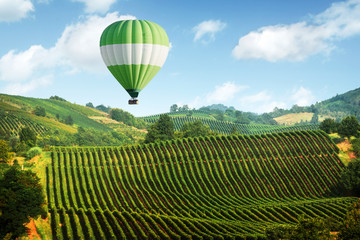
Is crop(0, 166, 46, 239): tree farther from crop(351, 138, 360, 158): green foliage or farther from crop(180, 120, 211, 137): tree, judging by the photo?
crop(180, 120, 211, 137): tree

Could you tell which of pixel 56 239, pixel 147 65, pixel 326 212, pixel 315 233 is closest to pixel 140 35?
pixel 147 65

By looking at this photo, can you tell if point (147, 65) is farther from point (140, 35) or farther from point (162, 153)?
point (162, 153)

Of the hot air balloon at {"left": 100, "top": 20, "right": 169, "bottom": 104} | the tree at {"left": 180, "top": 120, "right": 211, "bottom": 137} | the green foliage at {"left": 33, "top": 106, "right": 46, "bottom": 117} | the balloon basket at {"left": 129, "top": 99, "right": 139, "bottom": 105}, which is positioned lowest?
the tree at {"left": 180, "top": 120, "right": 211, "bottom": 137}

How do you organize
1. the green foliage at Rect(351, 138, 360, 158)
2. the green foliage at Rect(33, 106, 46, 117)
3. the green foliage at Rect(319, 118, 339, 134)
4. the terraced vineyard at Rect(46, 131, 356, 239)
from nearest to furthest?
1. the terraced vineyard at Rect(46, 131, 356, 239)
2. the green foliage at Rect(351, 138, 360, 158)
3. the green foliage at Rect(319, 118, 339, 134)
4. the green foliage at Rect(33, 106, 46, 117)

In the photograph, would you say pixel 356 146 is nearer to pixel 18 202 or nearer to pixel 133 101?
pixel 133 101

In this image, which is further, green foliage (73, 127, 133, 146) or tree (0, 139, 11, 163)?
green foliage (73, 127, 133, 146)

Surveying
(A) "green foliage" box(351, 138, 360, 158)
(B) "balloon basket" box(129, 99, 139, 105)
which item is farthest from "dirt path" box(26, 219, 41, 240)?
(A) "green foliage" box(351, 138, 360, 158)
